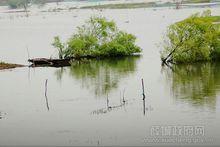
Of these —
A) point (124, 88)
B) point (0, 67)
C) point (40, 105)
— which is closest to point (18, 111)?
point (40, 105)

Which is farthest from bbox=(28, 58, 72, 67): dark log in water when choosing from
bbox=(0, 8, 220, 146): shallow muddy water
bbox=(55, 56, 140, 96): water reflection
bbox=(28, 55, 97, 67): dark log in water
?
bbox=(0, 8, 220, 146): shallow muddy water

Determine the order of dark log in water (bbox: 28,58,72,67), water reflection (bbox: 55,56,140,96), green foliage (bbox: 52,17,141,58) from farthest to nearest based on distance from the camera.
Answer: green foliage (bbox: 52,17,141,58), dark log in water (bbox: 28,58,72,67), water reflection (bbox: 55,56,140,96)

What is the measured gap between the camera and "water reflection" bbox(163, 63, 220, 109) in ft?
165

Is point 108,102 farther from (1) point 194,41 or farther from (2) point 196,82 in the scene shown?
(1) point 194,41

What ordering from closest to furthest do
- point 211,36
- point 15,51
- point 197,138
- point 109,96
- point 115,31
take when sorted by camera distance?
point 197,138 < point 109,96 < point 211,36 < point 115,31 < point 15,51

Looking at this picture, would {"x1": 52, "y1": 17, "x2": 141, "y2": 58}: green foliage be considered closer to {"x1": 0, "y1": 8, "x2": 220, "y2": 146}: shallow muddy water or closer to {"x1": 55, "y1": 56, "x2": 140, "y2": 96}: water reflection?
{"x1": 55, "y1": 56, "x2": 140, "y2": 96}: water reflection

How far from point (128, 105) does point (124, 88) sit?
26.5ft

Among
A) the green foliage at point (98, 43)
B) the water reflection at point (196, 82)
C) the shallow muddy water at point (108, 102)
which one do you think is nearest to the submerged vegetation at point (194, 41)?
the water reflection at point (196, 82)

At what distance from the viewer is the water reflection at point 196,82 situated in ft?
165

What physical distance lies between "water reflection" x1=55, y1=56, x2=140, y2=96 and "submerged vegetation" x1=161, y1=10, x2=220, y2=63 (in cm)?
573

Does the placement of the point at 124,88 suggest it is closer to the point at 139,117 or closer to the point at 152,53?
the point at 139,117

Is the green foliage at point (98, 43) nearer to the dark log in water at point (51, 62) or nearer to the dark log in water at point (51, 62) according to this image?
the dark log in water at point (51, 62)

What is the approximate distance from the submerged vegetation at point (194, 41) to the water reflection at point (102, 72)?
5.73 metres

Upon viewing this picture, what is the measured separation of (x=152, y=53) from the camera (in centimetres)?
8612
